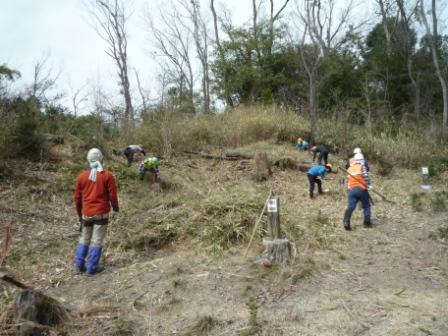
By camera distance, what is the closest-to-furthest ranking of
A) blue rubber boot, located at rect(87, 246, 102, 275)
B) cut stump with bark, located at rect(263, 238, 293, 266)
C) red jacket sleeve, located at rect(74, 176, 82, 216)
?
1. cut stump with bark, located at rect(263, 238, 293, 266)
2. blue rubber boot, located at rect(87, 246, 102, 275)
3. red jacket sleeve, located at rect(74, 176, 82, 216)

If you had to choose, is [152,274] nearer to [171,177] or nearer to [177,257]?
[177,257]

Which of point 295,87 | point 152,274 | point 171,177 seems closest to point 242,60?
point 295,87

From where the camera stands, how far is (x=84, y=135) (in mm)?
11812

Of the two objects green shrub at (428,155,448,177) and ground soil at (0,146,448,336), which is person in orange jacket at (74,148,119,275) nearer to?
ground soil at (0,146,448,336)

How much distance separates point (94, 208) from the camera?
522 centimetres

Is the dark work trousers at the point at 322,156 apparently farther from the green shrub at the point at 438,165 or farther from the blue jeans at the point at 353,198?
the blue jeans at the point at 353,198

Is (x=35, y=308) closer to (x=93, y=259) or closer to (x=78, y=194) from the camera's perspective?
(x=93, y=259)

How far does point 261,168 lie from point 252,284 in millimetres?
6413

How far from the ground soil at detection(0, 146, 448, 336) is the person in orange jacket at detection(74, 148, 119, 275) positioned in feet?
0.85

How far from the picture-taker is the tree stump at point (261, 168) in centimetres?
1088

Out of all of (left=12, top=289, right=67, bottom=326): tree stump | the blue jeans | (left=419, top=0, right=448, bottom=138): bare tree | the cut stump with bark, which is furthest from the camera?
(left=419, top=0, right=448, bottom=138): bare tree

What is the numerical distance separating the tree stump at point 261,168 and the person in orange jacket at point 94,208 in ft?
20.0

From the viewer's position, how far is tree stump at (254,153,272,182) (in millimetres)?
10883

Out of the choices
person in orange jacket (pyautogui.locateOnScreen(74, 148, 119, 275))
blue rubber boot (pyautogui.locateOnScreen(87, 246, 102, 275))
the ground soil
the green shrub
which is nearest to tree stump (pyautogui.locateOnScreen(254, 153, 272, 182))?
the ground soil
